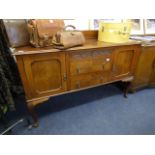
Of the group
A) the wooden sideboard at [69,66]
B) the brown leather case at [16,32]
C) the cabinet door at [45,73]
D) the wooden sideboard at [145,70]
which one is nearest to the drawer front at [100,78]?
the wooden sideboard at [69,66]

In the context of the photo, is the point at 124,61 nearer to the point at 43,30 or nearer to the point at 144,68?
the point at 144,68

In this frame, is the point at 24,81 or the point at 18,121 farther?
the point at 18,121

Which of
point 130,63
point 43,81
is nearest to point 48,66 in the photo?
point 43,81

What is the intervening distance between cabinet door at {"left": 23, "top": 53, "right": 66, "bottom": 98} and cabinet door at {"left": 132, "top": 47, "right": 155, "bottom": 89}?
46.4 inches

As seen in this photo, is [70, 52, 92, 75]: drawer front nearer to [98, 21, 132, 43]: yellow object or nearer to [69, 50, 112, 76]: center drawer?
[69, 50, 112, 76]: center drawer

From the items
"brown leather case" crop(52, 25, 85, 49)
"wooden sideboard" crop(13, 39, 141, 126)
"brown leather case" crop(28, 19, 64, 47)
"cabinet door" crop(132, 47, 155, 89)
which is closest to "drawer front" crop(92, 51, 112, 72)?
"wooden sideboard" crop(13, 39, 141, 126)

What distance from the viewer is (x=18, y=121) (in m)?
1.60

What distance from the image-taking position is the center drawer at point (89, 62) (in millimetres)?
1371

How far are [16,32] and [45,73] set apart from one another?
0.49m

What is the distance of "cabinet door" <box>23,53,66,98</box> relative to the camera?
1207 millimetres

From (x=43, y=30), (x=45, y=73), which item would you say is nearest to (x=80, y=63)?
(x=45, y=73)
